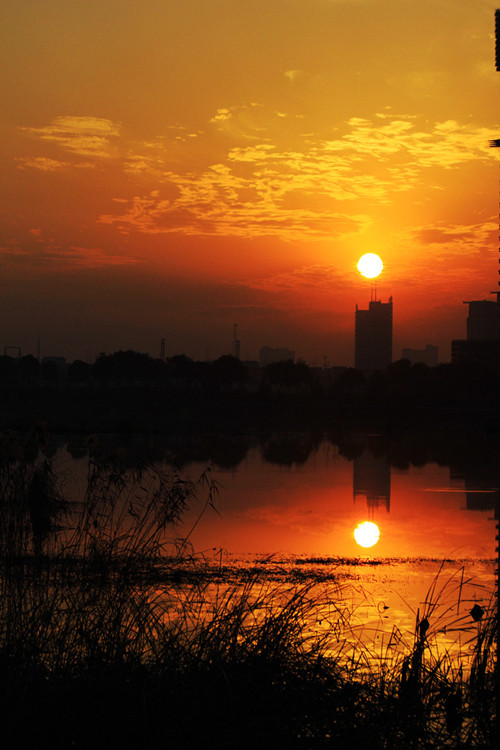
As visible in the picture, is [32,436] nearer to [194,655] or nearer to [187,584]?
[194,655]

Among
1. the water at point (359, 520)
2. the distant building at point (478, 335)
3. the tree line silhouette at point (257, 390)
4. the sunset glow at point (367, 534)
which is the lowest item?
the sunset glow at point (367, 534)

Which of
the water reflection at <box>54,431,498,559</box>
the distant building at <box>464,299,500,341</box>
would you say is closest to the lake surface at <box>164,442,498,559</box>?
the water reflection at <box>54,431,498,559</box>

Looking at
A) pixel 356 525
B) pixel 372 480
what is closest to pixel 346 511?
pixel 356 525

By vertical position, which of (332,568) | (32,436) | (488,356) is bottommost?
(332,568)

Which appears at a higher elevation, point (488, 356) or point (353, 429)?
point (488, 356)

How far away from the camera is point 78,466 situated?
101 ft

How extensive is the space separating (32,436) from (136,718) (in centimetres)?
293

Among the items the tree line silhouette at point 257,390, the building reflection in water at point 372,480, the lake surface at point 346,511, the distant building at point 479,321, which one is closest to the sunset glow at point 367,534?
the lake surface at point 346,511

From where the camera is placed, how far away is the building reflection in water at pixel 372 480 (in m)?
23.5

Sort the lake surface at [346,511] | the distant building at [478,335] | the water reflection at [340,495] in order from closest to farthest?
1. the lake surface at [346,511]
2. the water reflection at [340,495]
3. the distant building at [478,335]

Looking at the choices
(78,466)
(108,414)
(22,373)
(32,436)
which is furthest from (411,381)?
(32,436)

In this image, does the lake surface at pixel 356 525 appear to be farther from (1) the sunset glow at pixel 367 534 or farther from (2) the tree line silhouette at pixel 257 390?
(2) the tree line silhouette at pixel 257 390

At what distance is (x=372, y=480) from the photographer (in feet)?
94.8

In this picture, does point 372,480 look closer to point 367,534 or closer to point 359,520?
point 359,520
